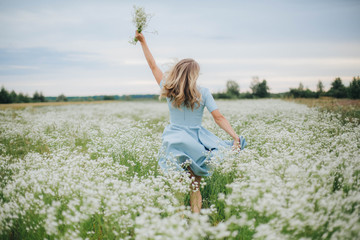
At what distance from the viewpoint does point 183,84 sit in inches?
162

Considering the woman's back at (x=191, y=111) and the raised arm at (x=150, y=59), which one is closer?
the woman's back at (x=191, y=111)

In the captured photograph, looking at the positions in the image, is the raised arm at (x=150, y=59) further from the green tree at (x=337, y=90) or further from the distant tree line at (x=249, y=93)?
the distant tree line at (x=249, y=93)

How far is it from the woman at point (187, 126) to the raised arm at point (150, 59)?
0.63 feet

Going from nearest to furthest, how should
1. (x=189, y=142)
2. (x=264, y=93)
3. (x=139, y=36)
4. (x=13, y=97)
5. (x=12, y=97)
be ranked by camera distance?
(x=189, y=142), (x=139, y=36), (x=12, y=97), (x=13, y=97), (x=264, y=93)

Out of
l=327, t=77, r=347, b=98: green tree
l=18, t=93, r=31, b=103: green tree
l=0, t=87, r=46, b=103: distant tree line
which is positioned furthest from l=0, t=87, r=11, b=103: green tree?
l=327, t=77, r=347, b=98: green tree

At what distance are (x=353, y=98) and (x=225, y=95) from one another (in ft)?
176

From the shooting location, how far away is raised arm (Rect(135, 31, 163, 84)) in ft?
16.1

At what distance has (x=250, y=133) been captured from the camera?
7.05m

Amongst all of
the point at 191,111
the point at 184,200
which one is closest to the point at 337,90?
the point at 191,111

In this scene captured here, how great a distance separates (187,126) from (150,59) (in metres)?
1.65

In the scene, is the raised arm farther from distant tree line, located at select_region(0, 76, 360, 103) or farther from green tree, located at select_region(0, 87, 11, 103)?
green tree, located at select_region(0, 87, 11, 103)

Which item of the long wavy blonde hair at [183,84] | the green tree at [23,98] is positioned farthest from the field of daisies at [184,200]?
the green tree at [23,98]

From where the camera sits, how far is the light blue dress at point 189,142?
4220 mm

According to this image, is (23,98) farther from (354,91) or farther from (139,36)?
(354,91)
